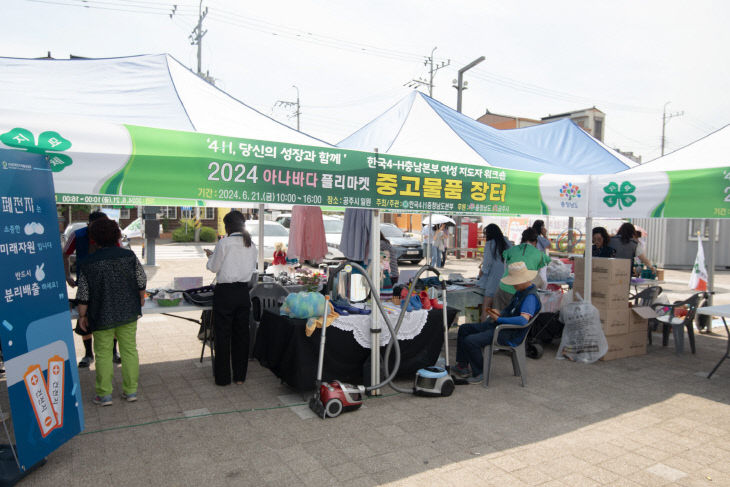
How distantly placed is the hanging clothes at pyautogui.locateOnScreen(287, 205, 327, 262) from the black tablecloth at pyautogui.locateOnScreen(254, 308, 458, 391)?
2633 mm

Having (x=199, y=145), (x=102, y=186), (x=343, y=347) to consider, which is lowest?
(x=343, y=347)

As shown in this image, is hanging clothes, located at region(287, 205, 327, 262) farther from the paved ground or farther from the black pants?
the black pants

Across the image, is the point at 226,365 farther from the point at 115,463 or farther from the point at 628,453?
the point at 628,453

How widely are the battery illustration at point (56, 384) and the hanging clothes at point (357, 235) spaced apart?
173 inches

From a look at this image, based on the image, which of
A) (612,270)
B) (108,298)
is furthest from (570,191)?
(108,298)

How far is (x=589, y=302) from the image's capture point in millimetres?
6266

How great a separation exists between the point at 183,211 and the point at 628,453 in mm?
27122

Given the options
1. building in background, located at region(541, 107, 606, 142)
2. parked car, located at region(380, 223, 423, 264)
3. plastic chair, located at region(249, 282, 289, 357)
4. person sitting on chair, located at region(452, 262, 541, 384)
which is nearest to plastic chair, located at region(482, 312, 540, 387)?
person sitting on chair, located at region(452, 262, 541, 384)

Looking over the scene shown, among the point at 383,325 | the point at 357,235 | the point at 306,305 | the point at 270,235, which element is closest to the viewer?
the point at 306,305

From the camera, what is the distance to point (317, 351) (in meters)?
4.69

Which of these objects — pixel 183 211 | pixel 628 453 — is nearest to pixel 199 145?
pixel 628 453

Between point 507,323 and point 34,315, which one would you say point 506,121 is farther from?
point 34,315

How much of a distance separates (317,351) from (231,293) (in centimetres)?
101

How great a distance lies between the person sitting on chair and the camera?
511 cm
